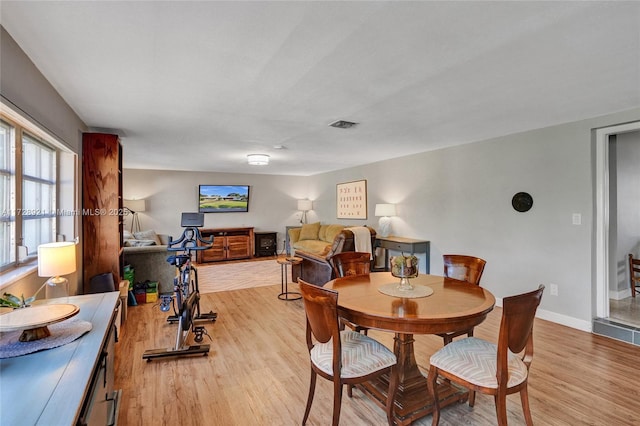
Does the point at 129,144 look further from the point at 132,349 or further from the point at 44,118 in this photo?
the point at 132,349

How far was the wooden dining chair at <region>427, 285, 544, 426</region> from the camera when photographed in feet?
5.16

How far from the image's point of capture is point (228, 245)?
8000mm

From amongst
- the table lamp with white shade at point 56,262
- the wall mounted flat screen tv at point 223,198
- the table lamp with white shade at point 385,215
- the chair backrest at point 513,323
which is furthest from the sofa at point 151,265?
the chair backrest at point 513,323

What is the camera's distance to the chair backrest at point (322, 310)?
1.68m

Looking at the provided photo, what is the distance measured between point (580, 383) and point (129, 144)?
5715 millimetres

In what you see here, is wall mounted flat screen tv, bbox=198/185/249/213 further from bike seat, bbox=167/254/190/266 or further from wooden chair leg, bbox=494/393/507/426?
wooden chair leg, bbox=494/393/507/426

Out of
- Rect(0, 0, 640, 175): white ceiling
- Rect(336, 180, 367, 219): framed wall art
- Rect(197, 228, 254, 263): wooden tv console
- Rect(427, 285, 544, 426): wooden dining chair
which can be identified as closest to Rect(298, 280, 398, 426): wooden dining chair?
Rect(427, 285, 544, 426): wooden dining chair

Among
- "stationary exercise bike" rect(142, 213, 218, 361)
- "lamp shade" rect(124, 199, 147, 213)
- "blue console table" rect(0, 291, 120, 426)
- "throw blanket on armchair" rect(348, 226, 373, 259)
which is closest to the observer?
"blue console table" rect(0, 291, 120, 426)

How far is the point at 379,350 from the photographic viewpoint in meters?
1.90

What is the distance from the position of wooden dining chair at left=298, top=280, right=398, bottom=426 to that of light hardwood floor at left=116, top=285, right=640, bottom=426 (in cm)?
40

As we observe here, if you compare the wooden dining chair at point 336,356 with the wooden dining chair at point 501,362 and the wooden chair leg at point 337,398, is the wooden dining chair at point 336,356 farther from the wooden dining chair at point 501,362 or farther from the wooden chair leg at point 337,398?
the wooden dining chair at point 501,362

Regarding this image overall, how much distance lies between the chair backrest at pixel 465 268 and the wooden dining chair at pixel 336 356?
1.21 metres

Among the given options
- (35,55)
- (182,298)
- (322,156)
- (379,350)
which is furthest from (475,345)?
(322,156)

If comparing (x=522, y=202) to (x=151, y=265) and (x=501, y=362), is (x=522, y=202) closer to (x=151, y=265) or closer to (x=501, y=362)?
(x=501, y=362)
